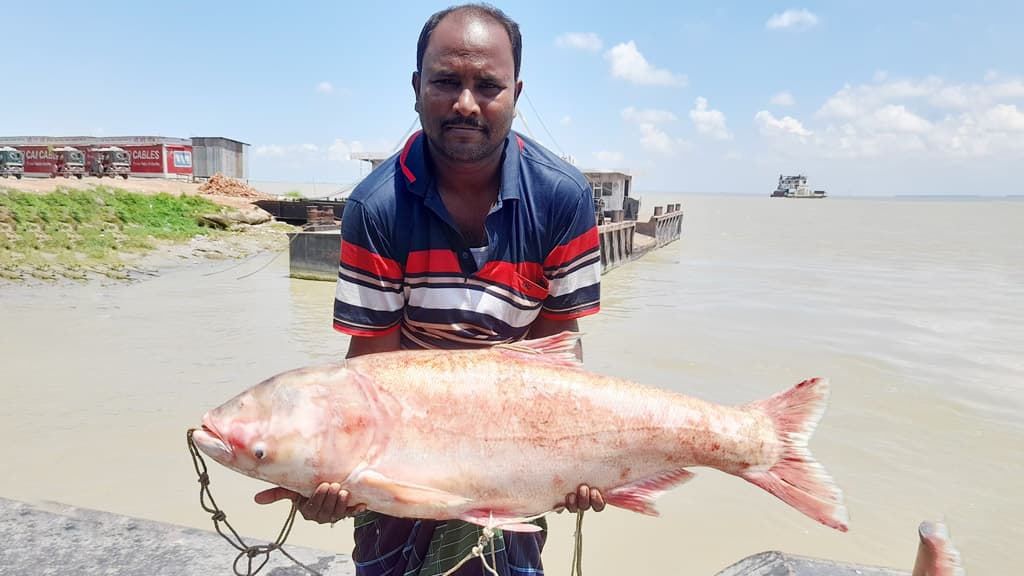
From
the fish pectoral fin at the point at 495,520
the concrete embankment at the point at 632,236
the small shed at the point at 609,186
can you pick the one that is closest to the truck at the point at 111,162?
the small shed at the point at 609,186

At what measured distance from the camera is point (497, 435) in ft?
6.57

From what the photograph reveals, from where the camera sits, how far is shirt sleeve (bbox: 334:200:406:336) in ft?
7.40

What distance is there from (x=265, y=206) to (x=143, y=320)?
57.1ft

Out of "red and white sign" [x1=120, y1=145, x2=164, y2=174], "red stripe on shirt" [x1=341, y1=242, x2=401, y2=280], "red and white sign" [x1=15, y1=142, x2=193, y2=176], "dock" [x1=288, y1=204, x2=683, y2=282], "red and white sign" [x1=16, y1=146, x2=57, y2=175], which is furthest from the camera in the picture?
"red and white sign" [x1=120, y1=145, x2=164, y2=174]

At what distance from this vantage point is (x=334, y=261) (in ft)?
53.6

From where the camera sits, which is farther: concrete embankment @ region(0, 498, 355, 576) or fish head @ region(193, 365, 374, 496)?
concrete embankment @ region(0, 498, 355, 576)

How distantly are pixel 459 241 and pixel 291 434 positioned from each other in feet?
2.78

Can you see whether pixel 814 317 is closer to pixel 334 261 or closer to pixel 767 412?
pixel 334 261

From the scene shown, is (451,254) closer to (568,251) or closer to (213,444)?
(568,251)

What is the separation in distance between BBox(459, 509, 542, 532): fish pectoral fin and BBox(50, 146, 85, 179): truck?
37.8 m

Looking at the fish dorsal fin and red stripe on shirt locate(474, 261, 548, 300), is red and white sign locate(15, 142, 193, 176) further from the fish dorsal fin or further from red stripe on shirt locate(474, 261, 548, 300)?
the fish dorsal fin

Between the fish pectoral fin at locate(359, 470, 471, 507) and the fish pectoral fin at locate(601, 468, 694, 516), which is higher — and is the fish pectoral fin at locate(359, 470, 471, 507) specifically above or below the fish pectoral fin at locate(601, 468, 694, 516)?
above

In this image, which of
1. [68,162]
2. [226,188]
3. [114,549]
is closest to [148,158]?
[68,162]

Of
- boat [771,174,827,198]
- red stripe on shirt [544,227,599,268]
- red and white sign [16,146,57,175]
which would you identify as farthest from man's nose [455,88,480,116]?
boat [771,174,827,198]
